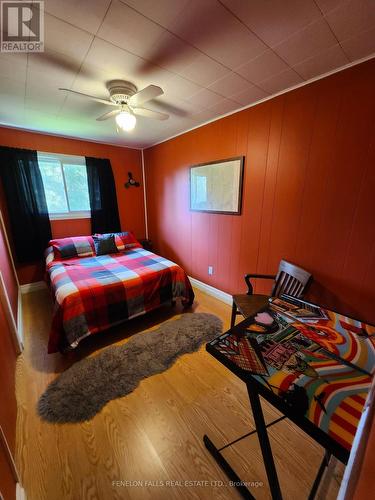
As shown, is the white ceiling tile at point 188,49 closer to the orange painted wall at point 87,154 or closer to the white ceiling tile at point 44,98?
the white ceiling tile at point 44,98

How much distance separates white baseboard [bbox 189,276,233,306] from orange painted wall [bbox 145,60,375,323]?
12 cm

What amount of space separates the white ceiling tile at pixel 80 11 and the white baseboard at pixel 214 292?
8.95 feet

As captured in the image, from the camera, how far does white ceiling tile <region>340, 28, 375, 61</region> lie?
1.23 metres

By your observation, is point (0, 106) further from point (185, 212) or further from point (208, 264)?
point (208, 264)

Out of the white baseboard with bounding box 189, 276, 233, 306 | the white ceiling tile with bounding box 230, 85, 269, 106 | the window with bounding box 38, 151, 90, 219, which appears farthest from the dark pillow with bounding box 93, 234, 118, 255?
the white ceiling tile with bounding box 230, 85, 269, 106

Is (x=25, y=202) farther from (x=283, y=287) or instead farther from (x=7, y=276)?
(x=283, y=287)

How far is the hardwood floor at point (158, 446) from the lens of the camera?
3.39 ft

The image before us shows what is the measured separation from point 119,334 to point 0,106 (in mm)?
2704

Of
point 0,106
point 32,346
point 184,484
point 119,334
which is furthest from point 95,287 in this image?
point 0,106

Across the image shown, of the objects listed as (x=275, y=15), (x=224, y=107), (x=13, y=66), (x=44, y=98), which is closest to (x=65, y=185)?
(x=44, y=98)

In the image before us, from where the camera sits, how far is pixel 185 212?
3.23 m

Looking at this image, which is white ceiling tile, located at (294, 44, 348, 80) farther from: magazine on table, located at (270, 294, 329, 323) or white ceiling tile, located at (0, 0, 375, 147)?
magazine on table, located at (270, 294, 329, 323)

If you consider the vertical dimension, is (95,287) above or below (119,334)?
above

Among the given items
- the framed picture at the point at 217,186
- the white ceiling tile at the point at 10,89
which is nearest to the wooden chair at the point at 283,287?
the framed picture at the point at 217,186
